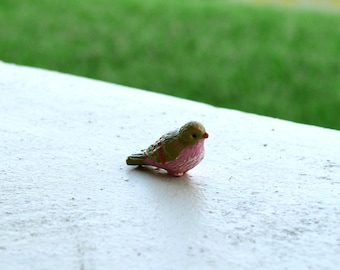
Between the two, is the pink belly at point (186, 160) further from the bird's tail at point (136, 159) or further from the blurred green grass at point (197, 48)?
the blurred green grass at point (197, 48)

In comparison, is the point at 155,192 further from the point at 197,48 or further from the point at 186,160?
the point at 197,48

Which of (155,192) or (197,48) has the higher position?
(197,48)

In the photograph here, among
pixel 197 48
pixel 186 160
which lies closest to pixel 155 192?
pixel 186 160

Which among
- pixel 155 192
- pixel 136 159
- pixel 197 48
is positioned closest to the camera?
pixel 155 192

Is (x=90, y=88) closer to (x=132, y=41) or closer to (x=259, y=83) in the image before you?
(x=259, y=83)

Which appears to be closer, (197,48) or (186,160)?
(186,160)

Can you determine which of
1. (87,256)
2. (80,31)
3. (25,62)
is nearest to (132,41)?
(80,31)
